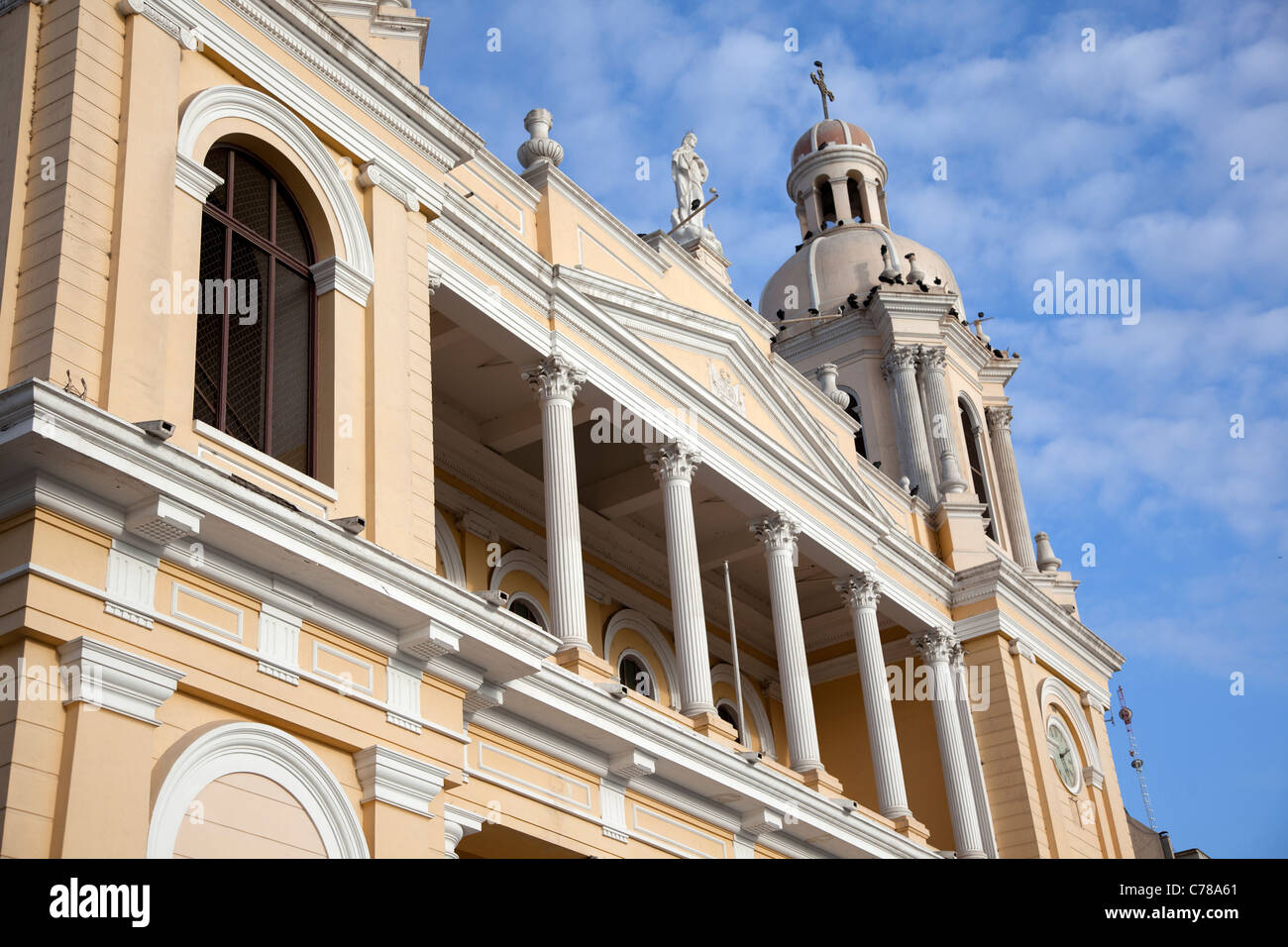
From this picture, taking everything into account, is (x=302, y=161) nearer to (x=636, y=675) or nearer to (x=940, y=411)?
(x=636, y=675)

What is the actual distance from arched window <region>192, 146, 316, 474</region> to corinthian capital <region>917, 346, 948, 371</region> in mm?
19021

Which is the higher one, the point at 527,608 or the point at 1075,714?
the point at 527,608

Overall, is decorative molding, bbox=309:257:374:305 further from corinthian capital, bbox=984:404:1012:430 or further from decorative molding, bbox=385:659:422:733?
corinthian capital, bbox=984:404:1012:430

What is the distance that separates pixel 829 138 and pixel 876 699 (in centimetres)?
1769

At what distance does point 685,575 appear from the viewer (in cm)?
1938

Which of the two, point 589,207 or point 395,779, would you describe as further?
point 589,207

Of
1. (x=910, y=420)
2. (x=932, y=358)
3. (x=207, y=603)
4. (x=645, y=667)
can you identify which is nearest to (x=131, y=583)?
(x=207, y=603)

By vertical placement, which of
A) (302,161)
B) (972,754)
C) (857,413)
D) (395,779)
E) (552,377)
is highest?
(857,413)

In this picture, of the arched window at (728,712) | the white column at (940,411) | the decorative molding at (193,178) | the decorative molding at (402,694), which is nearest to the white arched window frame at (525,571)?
the arched window at (728,712)

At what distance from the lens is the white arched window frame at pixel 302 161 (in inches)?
490

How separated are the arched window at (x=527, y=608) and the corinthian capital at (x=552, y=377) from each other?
13.3 ft

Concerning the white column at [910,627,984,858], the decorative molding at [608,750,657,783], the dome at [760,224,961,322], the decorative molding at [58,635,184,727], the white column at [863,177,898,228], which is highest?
the white column at [863,177,898,228]

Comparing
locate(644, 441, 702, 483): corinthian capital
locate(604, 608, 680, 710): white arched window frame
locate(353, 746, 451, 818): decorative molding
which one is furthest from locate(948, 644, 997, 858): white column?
locate(353, 746, 451, 818): decorative molding

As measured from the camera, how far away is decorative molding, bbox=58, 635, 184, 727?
9758 millimetres
